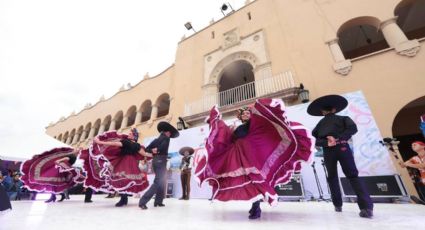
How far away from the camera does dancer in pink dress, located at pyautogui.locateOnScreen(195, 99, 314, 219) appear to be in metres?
2.34

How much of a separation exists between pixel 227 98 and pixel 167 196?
494 cm

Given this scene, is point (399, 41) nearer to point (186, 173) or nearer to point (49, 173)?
point (186, 173)

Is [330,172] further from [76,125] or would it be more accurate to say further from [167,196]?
[76,125]

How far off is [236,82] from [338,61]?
5717 mm

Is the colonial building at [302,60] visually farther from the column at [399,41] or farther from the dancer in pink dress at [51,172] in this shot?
the dancer in pink dress at [51,172]

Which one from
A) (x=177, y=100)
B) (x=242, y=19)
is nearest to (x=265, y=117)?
(x=177, y=100)

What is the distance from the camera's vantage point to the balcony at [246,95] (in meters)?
6.91

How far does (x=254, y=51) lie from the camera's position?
29.5 ft

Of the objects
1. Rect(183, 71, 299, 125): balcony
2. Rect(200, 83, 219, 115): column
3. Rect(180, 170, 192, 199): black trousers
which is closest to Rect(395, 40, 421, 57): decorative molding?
Rect(183, 71, 299, 125): balcony

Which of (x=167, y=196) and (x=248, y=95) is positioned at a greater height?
(x=248, y=95)

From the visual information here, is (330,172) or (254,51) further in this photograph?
(254,51)

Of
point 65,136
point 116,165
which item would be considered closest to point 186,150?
point 116,165

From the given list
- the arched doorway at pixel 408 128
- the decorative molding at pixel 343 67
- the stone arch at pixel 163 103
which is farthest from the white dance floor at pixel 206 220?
the stone arch at pixel 163 103

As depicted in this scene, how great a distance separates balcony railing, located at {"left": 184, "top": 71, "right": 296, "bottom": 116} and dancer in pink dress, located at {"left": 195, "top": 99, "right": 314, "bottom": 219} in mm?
4861
